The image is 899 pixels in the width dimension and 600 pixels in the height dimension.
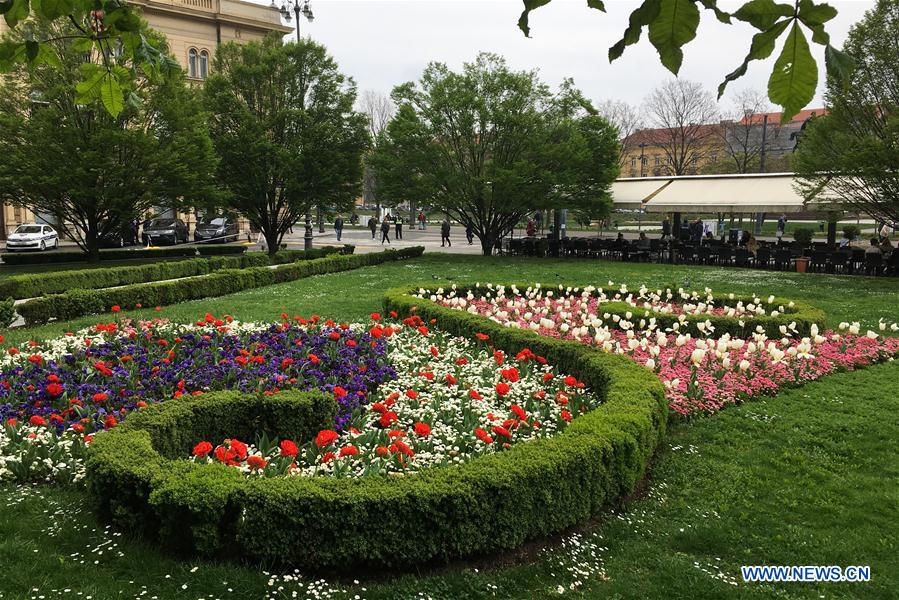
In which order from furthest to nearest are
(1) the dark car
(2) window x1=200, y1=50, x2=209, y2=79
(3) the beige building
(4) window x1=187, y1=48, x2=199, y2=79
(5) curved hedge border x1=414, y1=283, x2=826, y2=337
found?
(2) window x1=200, y1=50, x2=209, y2=79
(4) window x1=187, y1=48, x2=199, y2=79
(1) the dark car
(3) the beige building
(5) curved hedge border x1=414, y1=283, x2=826, y2=337

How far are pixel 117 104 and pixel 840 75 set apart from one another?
3166 millimetres

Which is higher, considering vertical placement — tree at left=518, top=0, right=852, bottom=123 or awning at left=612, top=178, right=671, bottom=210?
awning at left=612, top=178, right=671, bottom=210

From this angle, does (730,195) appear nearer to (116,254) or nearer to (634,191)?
(634,191)

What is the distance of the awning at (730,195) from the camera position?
22.8 m

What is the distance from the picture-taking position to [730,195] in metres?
24.5

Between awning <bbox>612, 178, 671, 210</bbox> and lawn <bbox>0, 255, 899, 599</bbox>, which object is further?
awning <bbox>612, 178, 671, 210</bbox>

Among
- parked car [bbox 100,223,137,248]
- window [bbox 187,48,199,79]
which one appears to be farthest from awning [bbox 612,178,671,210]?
window [bbox 187,48,199,79]

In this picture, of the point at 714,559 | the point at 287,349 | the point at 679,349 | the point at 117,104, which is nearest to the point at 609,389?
the point at 714,559

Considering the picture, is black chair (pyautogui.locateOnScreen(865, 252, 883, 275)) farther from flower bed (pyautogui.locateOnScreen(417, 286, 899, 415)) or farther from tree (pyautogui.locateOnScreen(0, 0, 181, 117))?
tree (pyautogui.locateOnScreen(0, 0, 181, 117))

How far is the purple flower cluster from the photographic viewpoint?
6.58 meters

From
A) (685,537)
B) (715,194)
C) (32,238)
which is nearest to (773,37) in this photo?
(685,537)

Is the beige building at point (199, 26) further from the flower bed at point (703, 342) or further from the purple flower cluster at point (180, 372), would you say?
the purple flower cluster at point (180, 372)

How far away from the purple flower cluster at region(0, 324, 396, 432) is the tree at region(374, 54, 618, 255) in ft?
57.1

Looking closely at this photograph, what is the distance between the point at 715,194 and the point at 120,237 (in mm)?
24646
